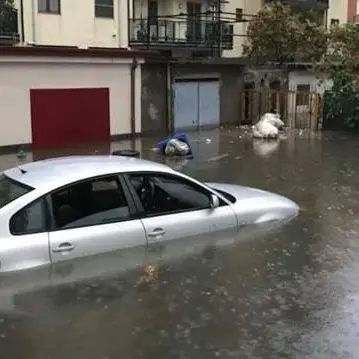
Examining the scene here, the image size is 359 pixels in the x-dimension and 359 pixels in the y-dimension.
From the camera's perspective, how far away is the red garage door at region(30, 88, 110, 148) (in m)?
20.2

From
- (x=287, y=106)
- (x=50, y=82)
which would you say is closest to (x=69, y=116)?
(x=50, y=82)

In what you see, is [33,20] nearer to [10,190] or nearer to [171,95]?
[171,95]

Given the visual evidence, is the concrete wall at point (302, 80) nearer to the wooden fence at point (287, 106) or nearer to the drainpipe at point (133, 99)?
the wooden fence at point (287, 106)

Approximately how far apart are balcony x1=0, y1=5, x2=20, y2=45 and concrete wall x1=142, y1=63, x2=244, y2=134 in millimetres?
5139

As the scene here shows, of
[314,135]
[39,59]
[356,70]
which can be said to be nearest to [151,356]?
[39,59]

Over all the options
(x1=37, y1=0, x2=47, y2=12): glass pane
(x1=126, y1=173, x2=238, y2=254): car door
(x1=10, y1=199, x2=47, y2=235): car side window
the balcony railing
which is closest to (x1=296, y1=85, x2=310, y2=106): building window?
the balcony railing

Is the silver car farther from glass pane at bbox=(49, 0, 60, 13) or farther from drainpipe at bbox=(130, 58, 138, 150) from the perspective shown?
glass pane at bbox=(49, 0, 60, 13)

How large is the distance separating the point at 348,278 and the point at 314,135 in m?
17.0

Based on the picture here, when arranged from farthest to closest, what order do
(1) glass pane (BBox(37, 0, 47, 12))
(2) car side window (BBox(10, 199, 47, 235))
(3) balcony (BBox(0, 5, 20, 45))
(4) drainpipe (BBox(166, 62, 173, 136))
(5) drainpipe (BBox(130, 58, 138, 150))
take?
(1) glass pane (BBox(37, 0, 47, 12)) → (4) drainpipe (BBox(166, 62, 173, 136)) → (3) balcony (BBox(0, 5, 20, 45)) → (5) drainpipe (BBox(130, 58, 138, 150)) → (2) car side window (BBox(10, 199, 47, 235))

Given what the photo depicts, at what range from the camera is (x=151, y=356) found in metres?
5.29

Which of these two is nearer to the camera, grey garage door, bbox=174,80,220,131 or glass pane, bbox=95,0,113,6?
grey garage door, bbox=174,80,220,131

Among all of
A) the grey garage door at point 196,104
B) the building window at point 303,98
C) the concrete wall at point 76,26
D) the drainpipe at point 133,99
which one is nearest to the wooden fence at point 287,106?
the building window at point 303,98

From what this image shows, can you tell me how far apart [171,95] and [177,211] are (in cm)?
1749

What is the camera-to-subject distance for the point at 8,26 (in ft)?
79.4
